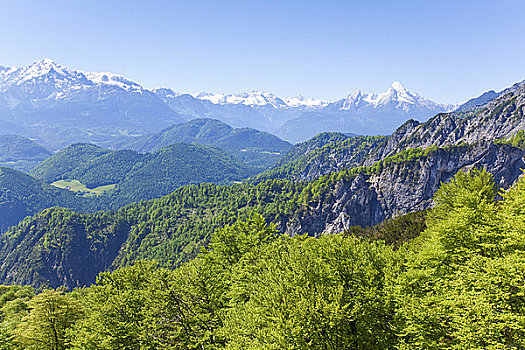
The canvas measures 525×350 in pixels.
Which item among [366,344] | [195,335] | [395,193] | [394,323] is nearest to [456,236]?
[394,323]

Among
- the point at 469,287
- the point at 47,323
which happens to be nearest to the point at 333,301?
the point at 469,287

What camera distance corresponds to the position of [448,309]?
2523 centimetres

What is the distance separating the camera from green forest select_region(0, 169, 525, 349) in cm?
2233

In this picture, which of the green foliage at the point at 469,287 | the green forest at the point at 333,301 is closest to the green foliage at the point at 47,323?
the green forest at the point at 333,301

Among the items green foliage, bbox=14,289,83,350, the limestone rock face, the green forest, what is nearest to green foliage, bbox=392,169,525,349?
the green forest

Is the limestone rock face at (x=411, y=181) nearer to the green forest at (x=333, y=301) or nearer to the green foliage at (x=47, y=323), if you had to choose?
the green forest at (x=333, y=301)

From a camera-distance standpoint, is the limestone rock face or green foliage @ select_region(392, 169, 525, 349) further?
the limestone rock face

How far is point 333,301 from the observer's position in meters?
27.8

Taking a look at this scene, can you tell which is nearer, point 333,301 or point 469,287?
point 469,287

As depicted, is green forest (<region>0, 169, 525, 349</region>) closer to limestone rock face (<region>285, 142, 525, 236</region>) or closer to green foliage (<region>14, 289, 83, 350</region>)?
green foliage (<region>14, 289, 83, 350</region>)

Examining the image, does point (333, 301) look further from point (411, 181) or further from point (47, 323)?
point (411, 181)

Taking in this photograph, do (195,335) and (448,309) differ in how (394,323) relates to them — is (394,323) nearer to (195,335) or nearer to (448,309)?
(448,309)

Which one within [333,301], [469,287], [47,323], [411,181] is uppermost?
[469,287]

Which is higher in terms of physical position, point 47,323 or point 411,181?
point 411,181
